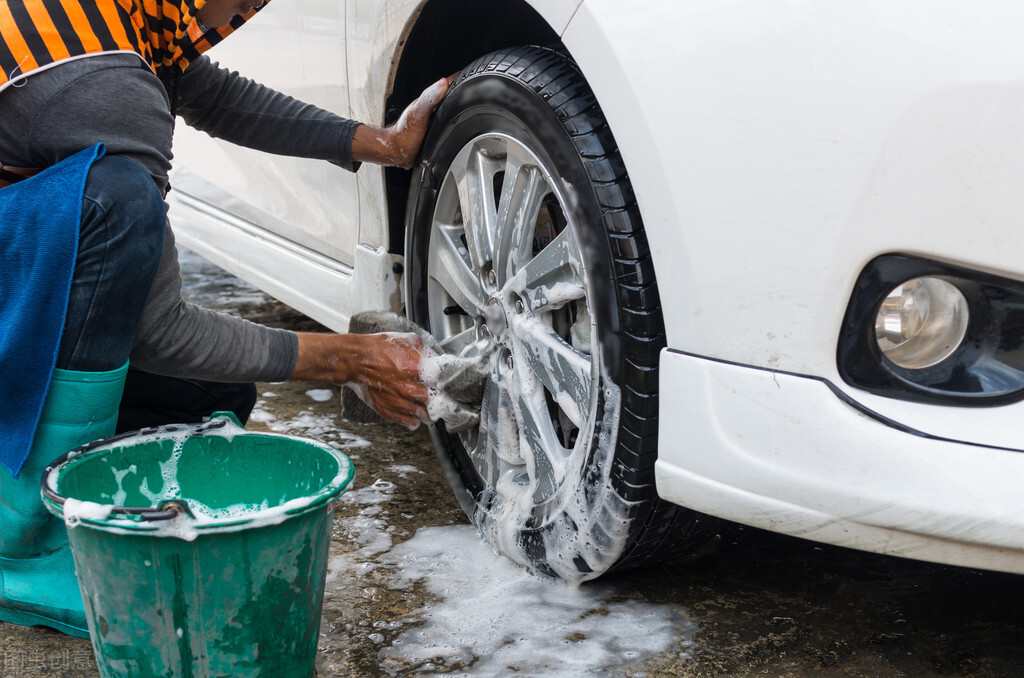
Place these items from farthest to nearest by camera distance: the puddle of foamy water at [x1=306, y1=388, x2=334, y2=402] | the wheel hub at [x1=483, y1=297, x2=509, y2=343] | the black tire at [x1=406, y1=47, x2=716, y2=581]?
the puddle of foamy water at [x1=306, y1=388, x2=334, y2=402], the wheel hub at [x1=483, y1=297, x2=509, y2=343], the black tire at [x1=406, y1=47, x2=716, y2=581]

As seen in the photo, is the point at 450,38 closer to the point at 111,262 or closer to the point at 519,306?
the point at 519,306

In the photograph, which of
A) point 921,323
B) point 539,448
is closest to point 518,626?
point 539,448

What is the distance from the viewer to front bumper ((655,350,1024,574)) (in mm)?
1119

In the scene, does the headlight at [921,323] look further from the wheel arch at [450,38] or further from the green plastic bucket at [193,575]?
the wheel arch at [450,38]

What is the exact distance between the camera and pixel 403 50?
6.14ft

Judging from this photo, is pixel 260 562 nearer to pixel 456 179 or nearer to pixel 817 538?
pixel 817 538

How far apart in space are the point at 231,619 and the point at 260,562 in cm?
9

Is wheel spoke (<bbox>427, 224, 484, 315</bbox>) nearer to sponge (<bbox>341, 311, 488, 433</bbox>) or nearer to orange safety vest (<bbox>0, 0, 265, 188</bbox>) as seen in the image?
sponge (<bbox>341, 311, 488, 433</bbox>)

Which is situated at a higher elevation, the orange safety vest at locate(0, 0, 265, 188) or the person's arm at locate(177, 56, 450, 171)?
the orange safety vest at locate(0, 0, 265, 188)

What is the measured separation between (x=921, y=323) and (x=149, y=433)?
3.61 feet

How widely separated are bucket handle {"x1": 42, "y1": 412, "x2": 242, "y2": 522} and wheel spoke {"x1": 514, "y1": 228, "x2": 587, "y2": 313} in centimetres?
52

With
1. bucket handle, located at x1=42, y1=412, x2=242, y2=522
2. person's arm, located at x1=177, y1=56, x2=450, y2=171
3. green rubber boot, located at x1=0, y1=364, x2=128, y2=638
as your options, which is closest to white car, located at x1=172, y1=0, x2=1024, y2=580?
person's arm, located at x1=177, y1=56, x2=450, y2=171

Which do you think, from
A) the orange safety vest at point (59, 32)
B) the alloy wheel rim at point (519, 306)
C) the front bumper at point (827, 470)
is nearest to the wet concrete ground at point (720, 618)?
the alloy wheel rim at point (519, 306)

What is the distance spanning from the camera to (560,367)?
155 cm
